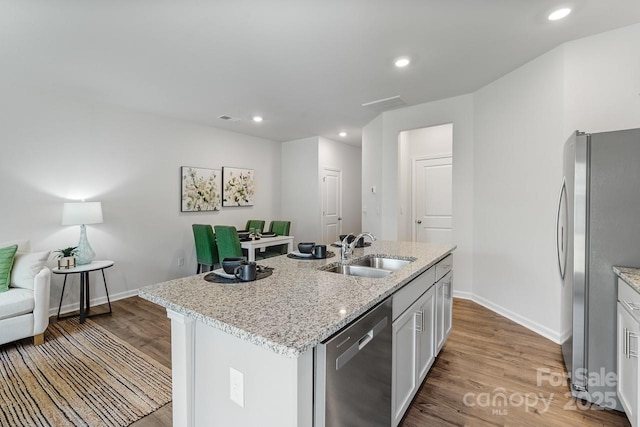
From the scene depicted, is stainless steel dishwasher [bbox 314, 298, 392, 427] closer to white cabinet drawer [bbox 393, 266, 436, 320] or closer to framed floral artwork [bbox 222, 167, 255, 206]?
white cabinet drawer [bbox 393, 266, 436, 320]

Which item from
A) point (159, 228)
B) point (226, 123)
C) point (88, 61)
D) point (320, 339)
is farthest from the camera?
point (226, 123)

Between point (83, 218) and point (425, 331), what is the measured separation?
367 cm

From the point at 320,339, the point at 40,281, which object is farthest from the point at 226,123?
the point at 320,339

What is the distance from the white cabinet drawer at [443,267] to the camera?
2.23 m

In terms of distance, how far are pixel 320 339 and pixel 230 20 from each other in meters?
2.26

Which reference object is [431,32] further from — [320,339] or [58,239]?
[58,239]

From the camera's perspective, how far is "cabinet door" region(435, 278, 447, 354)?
7.25 ft

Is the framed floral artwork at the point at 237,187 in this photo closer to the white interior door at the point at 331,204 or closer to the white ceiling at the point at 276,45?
the white interior door at the point at 331,204

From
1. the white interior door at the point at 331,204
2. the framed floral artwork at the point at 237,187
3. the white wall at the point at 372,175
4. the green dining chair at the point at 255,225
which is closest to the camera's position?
the white wall at the point at 372,175

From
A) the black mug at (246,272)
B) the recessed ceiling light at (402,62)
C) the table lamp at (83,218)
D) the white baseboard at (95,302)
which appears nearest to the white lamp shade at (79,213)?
the table lamp at (83,218)

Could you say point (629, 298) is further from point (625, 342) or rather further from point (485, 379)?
point (485, 379)

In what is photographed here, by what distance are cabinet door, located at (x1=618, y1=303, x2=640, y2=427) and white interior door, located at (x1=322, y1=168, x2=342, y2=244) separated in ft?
15.2

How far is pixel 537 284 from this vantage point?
9.60 feet

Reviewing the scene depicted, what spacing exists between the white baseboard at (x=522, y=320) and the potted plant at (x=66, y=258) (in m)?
4.74
